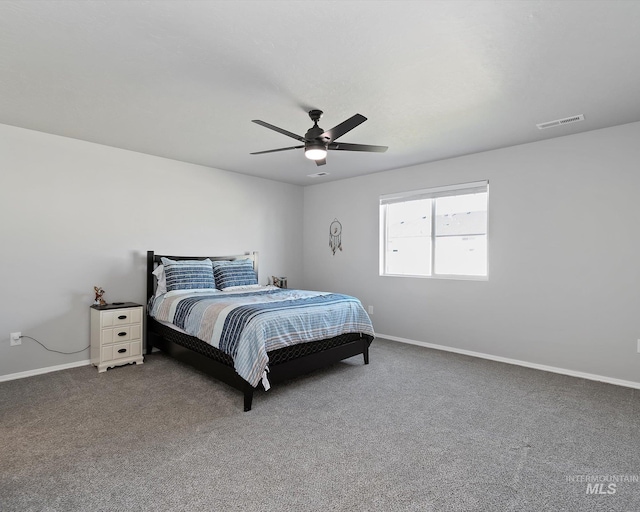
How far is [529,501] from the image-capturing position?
5.79 feet

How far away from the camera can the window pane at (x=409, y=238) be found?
4.86 m

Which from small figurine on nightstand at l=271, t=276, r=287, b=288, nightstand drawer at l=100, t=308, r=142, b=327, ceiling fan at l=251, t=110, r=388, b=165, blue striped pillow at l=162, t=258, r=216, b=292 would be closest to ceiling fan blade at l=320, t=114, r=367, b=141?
ceiling fan at l=251, t=110, r=388, b=165

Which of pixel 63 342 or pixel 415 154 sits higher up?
pixel 415 154

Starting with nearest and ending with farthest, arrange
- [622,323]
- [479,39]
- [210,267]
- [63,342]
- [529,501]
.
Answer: [529,501]
[479,39]
[622,323]
[63,342]
[210,267]

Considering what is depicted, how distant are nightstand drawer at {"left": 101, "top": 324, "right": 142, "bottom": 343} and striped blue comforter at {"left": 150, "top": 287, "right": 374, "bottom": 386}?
0.25 meters

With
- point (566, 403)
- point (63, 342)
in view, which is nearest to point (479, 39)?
point (566, 403)

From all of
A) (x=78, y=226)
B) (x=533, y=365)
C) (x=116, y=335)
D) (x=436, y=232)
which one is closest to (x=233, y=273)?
(x=116, y=335)

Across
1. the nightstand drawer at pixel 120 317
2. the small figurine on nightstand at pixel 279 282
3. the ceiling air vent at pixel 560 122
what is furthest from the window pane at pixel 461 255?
the nightstand drawer at pixel 120 317

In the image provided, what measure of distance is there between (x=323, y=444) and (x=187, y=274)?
2.74 meters

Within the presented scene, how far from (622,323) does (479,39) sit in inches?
119

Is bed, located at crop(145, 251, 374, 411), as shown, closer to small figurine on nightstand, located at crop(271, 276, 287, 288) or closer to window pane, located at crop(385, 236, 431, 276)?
small figurine on nightstand, located at crop(271, 276, 287, 288)

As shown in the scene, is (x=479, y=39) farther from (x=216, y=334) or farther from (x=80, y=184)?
(x=80, y=184)

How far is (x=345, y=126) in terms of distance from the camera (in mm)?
2562

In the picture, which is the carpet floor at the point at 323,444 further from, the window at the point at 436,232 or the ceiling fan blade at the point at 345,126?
the ceiling fan blade at the point at 345,126
